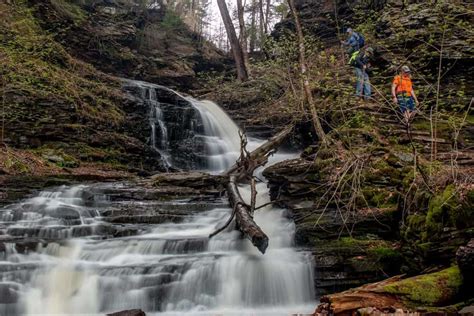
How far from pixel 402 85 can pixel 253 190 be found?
12.0ft

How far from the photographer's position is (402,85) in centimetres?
841

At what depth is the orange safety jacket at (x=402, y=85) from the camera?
27.2 ft

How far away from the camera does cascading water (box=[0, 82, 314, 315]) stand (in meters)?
6.11

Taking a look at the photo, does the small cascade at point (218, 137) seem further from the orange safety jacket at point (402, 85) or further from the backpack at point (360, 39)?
the orange safety jacket at point (402, 85)

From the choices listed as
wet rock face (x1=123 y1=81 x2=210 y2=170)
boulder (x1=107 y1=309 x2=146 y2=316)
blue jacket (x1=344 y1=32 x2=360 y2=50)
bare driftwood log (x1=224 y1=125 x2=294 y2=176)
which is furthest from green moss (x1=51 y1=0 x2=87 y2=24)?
boulder (x1=107 y1=309 x2=146 y2=316)

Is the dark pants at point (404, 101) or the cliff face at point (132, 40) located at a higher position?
the cliff face at point (132, 40)

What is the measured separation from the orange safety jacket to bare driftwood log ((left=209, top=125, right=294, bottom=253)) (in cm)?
342

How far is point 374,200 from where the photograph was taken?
7410 millimetres

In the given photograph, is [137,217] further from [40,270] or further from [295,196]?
[295,196]

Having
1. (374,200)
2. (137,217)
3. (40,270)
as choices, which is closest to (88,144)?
(137,217)

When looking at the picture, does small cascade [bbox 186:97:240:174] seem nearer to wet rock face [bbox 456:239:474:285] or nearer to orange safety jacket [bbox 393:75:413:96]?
orange safety jacket [bbox 393:75:413:96]

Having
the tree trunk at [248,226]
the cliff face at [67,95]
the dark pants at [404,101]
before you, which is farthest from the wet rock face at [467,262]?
the cliff face at [67,95]

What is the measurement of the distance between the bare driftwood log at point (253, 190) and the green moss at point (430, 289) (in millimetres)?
2624

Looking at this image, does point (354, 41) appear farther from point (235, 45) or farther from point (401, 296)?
point (235, 45)
